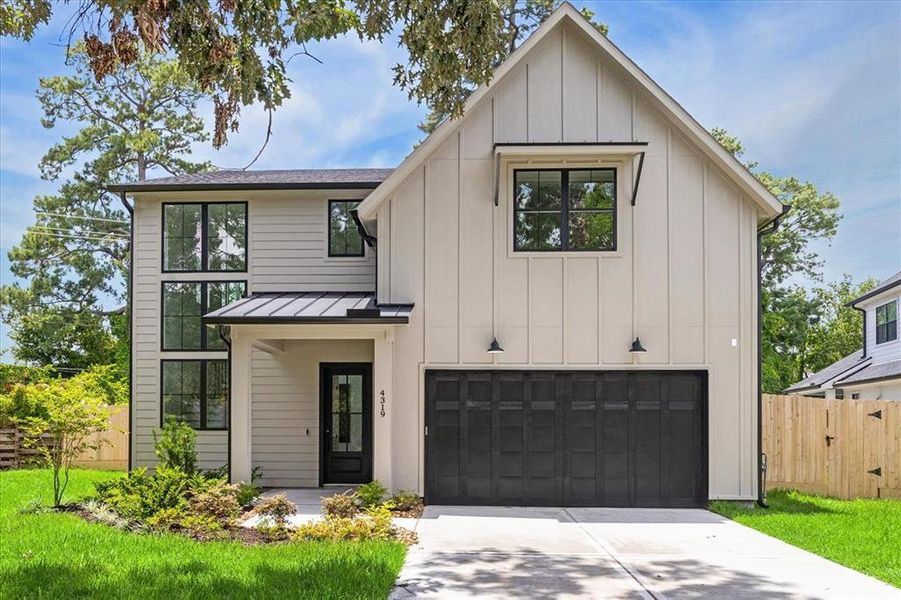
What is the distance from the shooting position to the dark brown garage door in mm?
10625

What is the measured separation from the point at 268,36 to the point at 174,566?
5642 millimetres

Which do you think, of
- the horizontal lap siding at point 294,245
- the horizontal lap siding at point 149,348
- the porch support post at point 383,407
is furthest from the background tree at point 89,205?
the porch support post at point 383,407

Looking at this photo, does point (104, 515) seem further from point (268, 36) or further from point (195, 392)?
point (268, 36)

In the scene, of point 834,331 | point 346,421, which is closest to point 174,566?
point 346,421

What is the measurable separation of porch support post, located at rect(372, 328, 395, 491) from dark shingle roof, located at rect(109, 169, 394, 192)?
3.42 metres

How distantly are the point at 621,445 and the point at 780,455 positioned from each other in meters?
3.48

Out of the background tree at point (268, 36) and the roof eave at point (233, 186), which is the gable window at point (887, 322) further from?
the background tree at point (268, 36)

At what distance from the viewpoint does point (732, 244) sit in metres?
10.9

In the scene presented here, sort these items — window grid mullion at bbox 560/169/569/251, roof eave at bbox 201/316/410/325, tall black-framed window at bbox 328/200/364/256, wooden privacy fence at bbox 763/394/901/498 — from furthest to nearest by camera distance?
tall black-framed window at bbox 328/200/364/256 < wooden privacy fence at bbox 763/394/901/498 < window grid mullion at bbox 560/169/569/251 < roof eave at bbox 201/316/410/325

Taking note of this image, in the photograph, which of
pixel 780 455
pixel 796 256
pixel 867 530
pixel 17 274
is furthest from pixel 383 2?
pixel 796 256

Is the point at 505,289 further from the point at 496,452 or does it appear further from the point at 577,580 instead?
the point at 577,580

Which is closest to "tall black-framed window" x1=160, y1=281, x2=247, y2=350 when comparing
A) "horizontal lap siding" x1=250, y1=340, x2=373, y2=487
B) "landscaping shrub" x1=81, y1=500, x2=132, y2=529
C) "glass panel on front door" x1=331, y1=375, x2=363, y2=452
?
"horizontal lap siding" x1=250, y1=340, x2=373, y2=487

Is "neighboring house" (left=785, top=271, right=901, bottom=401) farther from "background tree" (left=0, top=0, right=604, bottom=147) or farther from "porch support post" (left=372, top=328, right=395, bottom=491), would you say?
"background tree" (left=0, top=0, right=604, bottom=147)

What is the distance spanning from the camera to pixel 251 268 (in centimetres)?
1295
